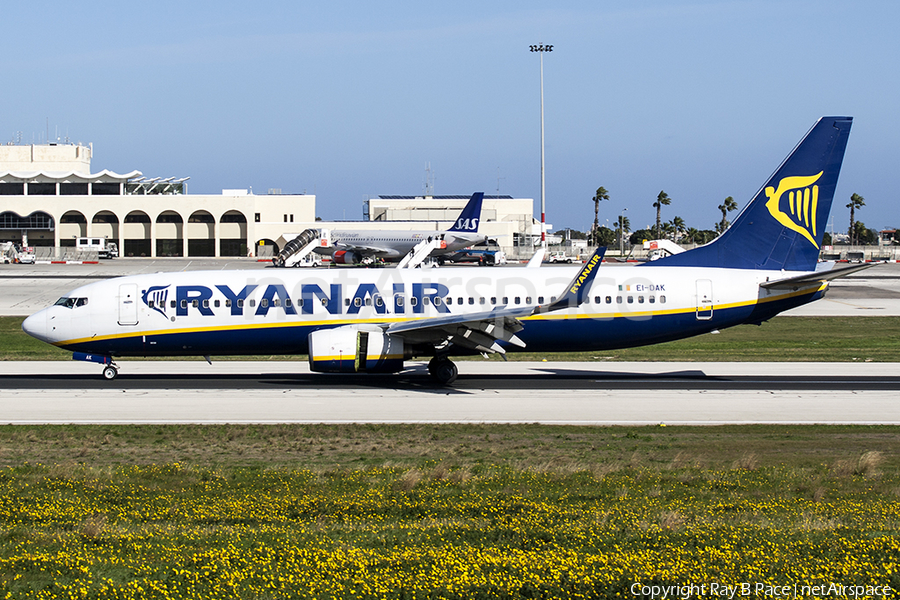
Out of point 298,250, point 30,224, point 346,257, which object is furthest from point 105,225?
point 346,257

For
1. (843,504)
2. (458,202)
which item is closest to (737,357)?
(843,504)

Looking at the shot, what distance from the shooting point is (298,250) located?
104 metres

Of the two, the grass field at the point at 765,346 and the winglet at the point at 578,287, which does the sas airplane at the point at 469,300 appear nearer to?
the winglet at the point at 578,287

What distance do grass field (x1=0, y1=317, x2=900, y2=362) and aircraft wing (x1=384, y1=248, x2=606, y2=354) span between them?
7.89 metres

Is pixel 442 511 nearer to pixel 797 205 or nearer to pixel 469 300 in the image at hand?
pixel 469 300

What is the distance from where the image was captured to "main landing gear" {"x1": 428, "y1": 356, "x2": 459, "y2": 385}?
2973cm

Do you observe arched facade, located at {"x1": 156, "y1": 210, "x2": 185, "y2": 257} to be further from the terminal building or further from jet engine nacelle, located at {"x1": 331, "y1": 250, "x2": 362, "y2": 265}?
jet engine nacelle, located at {"x1": 331, "y1": 250, "x2": 362, "y2": 265}

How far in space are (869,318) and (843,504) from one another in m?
41.5

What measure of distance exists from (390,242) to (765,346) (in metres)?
75.2

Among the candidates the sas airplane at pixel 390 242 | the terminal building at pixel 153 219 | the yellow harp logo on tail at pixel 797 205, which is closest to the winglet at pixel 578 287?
the yellow harp logo on tail at pixel 797 205

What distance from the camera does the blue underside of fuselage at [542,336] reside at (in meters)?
29.7

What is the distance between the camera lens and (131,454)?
19438 mm

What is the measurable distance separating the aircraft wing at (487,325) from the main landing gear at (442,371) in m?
1.02

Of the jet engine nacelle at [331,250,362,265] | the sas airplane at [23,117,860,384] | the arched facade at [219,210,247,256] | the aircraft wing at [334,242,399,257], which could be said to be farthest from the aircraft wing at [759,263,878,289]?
the arched facade at [219,210,247,256]
